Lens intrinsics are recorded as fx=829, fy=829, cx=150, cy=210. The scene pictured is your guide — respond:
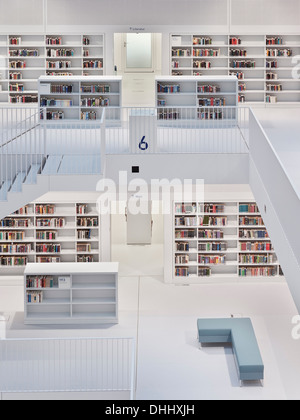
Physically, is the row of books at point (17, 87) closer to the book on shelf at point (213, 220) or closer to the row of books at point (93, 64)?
the row of books at point (93, 64)

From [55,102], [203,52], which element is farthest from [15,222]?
[203,52]

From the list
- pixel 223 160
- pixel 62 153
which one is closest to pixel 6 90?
pixel 62 153

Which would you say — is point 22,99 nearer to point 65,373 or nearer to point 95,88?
point 95,88

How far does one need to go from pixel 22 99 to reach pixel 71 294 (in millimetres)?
5480

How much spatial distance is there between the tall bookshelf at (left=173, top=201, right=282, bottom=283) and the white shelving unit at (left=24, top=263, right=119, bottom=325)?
6.36 feet

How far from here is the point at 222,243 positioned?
15.0 metres

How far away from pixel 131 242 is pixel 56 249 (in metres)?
2.74

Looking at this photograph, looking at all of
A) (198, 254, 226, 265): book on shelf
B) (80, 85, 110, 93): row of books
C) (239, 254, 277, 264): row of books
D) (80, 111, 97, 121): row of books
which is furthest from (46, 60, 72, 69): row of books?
(239, 254, 277, 264): row of books

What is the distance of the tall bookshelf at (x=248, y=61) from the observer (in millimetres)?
16906

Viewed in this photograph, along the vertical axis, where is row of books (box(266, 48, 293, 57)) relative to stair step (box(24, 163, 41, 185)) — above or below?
above

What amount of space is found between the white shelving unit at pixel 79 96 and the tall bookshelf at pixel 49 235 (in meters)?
Answer: 1.62

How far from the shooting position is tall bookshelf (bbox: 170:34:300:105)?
1691 centimetres

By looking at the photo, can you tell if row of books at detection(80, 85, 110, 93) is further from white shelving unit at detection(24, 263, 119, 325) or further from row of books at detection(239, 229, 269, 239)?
row of books at detection(239, 229, 269, 239)

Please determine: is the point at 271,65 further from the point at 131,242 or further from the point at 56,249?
the point at 56,249
